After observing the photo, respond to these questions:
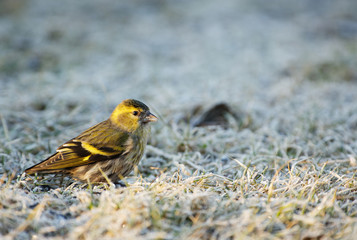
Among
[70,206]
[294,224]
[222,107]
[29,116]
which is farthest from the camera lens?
[222,107]

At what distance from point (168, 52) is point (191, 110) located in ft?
11.6

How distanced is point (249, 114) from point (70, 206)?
3.15 m

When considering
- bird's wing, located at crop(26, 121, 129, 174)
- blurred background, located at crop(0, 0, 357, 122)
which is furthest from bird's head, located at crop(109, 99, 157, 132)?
blurred background, located at crop(0, 0, 357, 122)

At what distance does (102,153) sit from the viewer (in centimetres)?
371

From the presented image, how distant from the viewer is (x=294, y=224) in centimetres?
260

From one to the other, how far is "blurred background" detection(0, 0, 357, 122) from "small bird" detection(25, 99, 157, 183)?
3.83ft

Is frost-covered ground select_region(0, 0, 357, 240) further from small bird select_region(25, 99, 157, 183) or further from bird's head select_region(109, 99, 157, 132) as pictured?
bird's head select_region(109, 99, 157, 132)

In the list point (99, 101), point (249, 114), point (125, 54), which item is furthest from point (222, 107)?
point (125, 54)

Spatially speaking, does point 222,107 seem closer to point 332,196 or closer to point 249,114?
point 249,114

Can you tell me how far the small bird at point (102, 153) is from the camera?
11.9 feet

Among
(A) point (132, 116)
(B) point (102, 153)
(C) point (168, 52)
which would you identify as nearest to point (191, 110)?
(A) point (132, 116)

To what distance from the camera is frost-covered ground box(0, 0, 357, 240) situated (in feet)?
8.72

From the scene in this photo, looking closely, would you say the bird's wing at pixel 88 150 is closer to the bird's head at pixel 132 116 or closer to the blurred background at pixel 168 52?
the bird's head at pixel 132 116

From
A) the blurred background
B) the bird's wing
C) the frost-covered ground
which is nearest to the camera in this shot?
the frost-covered ground
